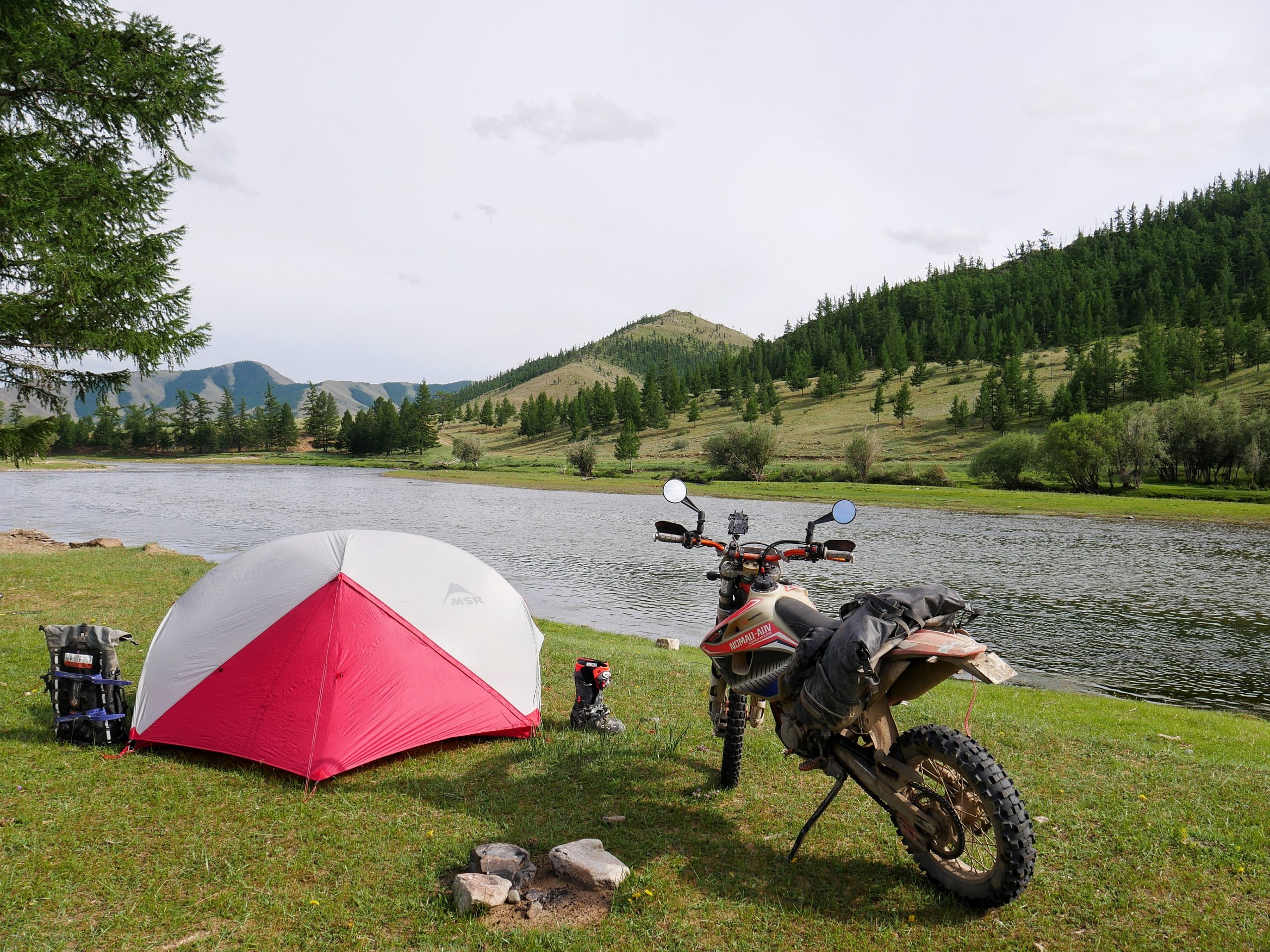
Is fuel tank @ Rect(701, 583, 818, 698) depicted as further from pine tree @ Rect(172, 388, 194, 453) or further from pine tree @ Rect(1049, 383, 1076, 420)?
pine tree @ Rect(172, 388, 194, 453)

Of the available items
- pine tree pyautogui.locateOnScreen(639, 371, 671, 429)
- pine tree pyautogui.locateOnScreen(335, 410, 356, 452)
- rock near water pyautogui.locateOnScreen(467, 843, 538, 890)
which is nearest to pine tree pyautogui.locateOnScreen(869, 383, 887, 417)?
pine tree pyautogui.locateOnScreen(639, 371, 671, 429)

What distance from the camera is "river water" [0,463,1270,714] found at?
A: 1702 centimetres

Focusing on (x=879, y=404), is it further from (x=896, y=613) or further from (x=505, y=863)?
(x=505, y=863)

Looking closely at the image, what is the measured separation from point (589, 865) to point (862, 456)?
83.2 m

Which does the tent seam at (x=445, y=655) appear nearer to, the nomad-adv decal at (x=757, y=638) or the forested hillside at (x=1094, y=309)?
the nomad-adv decal at (x=757, y=638)

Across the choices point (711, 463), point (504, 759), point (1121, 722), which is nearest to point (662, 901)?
point (504, 759)

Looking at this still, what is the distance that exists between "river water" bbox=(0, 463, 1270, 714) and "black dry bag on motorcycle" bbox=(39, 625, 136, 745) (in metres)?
7.37

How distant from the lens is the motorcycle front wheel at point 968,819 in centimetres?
391

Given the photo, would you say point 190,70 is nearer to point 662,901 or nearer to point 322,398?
point 662,901

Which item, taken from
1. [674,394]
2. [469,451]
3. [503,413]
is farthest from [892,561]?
[503,413]

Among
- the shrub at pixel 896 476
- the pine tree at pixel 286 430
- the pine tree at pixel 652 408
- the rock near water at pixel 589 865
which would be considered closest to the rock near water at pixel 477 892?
the rock near water at pixel 589 865

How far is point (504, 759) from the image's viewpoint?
6.92 meters

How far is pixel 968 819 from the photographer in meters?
4.36

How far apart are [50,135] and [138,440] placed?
172 m
